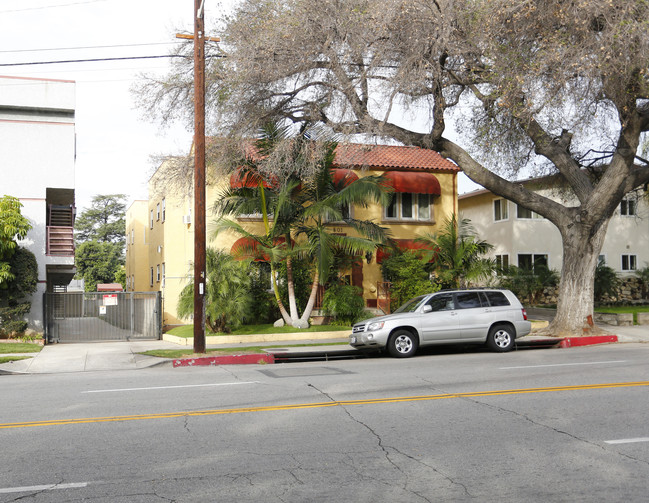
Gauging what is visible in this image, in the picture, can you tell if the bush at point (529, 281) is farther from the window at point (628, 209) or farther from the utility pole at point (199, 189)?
the utility pole at point (199, 189)

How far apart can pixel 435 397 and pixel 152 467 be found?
465 cm

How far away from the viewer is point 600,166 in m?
22.2

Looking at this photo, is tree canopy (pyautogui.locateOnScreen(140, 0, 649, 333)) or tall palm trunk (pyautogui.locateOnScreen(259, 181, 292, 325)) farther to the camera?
tall palm trunk (pyautogui.locateOnScreen(259, 181, 292, 325))

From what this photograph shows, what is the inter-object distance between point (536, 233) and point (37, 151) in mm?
23161

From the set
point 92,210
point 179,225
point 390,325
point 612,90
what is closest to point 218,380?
point 390,325

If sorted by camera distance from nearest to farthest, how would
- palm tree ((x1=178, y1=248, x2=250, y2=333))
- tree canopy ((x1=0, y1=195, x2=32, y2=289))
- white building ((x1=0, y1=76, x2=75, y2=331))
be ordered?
tree canopy ((x1=0, y1=195, x2=32, y2=289))
palm tree ((x1=178, y1=248, x2=250, y2=333))
white building ((x1=0, y1=76, x2=75, y2=331))

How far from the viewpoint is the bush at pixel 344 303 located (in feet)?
73.5

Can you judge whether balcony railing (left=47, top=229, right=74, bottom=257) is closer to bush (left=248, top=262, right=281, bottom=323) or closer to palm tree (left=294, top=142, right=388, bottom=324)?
bush (left=248, top=262, right=281, bottom=323)

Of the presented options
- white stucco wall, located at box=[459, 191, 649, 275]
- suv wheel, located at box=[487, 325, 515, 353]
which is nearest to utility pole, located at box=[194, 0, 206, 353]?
suv wheel, located at box=[487, 325, 515, 353]

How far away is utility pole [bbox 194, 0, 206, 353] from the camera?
1558cm

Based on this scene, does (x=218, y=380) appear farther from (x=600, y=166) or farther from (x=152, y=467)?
(x=600, y=166)

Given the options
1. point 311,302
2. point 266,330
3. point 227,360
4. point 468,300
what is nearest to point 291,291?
point 311,302

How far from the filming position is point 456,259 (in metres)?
23.7

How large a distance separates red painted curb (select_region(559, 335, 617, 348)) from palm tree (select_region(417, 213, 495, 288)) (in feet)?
18.0
